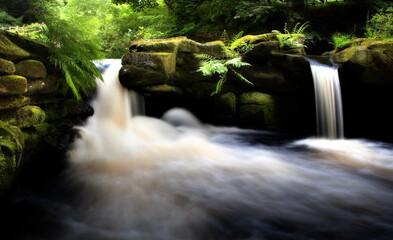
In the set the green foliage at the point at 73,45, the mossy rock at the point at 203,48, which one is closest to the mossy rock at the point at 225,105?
the mossy rock at the point at 203,48

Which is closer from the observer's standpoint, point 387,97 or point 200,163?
point 200,163

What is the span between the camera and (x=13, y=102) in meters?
2.90

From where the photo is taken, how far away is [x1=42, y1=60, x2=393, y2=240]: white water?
2174mm

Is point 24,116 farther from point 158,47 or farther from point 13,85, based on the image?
point 158,47

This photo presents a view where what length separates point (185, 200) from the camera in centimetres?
267

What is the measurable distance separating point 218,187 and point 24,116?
286 centimetres

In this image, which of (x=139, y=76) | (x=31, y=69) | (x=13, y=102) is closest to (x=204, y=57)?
(x=139, y=76)

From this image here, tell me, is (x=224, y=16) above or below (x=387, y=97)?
above

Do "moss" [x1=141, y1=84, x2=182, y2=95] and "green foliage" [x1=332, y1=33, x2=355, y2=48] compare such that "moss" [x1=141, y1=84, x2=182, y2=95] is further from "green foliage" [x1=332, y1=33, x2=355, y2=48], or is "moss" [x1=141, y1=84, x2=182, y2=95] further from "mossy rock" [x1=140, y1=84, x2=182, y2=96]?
"green foliage" [x1=332, y1=33, x2=355, y2=48]

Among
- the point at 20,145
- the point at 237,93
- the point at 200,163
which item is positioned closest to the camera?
the point at 20,145

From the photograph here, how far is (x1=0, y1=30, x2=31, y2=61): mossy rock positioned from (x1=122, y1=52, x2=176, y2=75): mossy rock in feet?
7.63

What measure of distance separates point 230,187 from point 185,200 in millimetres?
687

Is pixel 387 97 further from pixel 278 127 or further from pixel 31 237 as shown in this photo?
pixel 31 237

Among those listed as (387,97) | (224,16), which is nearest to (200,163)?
(387,97)
